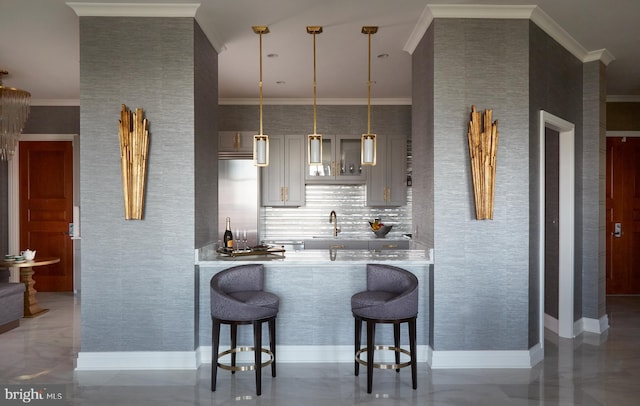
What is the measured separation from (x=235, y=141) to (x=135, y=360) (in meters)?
3.42

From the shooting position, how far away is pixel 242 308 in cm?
314

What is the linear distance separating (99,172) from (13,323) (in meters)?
2.51

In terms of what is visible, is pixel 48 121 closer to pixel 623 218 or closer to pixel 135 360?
pixel 135 360

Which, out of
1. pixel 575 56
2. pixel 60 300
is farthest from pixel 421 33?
pixel 60 300

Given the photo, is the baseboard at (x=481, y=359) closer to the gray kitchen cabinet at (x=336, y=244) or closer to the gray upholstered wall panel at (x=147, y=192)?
the gray upholstered wall panel at (x=147, y=192)

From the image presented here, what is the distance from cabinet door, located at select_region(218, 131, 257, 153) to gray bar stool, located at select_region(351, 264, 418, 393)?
3.31 metres

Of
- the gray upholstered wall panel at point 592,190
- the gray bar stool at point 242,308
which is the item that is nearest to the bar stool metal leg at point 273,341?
the gray bar stool at point 242,308

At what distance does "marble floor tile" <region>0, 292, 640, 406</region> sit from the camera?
10.1 ft

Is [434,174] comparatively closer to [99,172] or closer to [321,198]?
[99,172]

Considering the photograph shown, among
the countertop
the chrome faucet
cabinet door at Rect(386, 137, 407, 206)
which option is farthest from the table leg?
cabinet door at Rect(386, 137, 407, 206)

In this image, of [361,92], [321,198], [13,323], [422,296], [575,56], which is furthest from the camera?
[321,198]

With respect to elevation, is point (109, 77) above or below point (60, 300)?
above

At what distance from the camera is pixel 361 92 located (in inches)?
242

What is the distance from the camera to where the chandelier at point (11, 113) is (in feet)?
15.4
